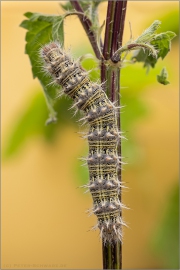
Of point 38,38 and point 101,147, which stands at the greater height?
point 38,38

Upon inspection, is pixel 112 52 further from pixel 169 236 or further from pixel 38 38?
pixel 169 236

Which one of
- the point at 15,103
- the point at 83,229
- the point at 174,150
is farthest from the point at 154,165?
the point at 15,103

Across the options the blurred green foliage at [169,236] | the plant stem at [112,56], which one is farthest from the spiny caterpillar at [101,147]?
the blurred green foliage at [169,236]

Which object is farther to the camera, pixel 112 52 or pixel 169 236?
pixel 169 236

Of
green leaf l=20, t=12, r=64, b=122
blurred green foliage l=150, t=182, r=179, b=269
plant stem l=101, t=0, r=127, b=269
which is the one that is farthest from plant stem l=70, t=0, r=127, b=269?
blurred green foliage l=150, t=182, r=179, b=269

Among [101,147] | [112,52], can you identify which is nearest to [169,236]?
[101,147]
